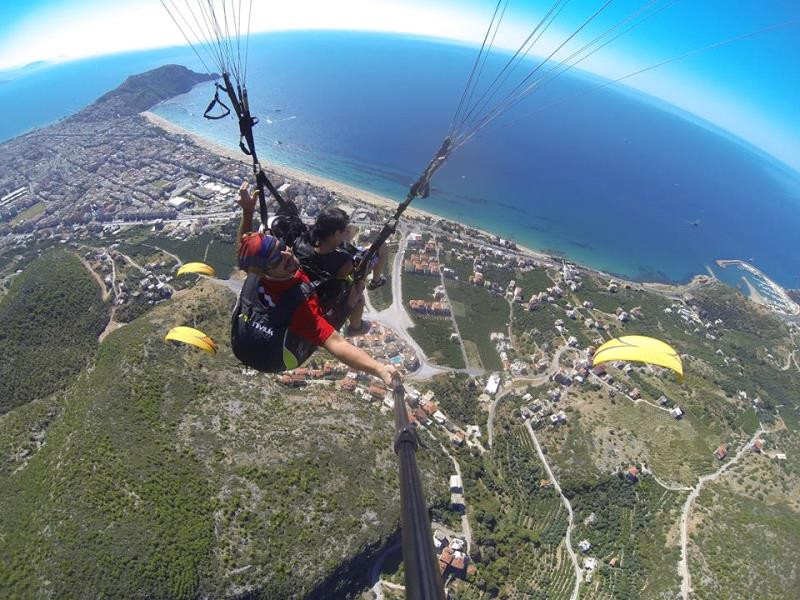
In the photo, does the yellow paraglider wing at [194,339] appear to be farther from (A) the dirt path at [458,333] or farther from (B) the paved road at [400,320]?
(A) the dirt path at [458,333]

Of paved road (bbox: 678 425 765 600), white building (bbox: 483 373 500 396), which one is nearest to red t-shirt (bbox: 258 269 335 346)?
paved road (bbox: 678 425 765 600)

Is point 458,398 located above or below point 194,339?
below

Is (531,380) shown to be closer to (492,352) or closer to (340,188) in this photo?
(492,352)

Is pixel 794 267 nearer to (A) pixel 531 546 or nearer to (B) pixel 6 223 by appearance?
(A) pixel 531 546

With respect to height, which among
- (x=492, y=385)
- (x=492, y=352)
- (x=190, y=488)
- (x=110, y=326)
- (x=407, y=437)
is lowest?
(x=110, y=326)

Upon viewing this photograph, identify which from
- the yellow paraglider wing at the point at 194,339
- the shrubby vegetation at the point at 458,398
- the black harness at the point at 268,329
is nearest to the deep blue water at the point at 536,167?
the shrubby vegetation at the point at 458,398

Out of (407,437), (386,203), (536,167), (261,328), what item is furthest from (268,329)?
(536,167)

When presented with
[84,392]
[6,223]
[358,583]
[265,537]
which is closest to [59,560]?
[265,537]
